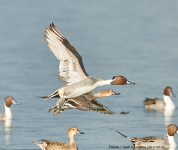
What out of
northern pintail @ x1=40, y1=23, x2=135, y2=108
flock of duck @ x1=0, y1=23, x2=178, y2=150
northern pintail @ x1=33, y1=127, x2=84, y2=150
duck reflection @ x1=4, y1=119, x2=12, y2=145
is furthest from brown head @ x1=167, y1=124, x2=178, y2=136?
duck reflection @ x1=4, y1=119, x2=12, y2=145

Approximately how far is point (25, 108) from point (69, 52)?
166 inches

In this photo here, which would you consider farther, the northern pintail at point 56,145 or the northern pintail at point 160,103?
the northern pintail at point 160,103

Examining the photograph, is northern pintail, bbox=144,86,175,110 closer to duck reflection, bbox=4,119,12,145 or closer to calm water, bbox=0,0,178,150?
calm water, bbox=0,0,178,150

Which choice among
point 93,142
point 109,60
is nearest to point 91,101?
point 93,142

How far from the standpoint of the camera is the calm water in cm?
942

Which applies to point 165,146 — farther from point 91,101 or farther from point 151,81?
point 151,81

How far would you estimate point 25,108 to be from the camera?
1168 centimetres

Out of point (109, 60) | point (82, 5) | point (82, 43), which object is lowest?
point (109, 60)

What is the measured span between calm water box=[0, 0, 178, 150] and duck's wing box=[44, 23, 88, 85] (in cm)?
113

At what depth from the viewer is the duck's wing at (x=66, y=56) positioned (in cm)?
782

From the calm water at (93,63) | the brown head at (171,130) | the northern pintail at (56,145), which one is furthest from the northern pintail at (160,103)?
the northern pintail at (56,145)

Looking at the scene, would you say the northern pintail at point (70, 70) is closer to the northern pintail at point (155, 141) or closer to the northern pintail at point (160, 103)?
the northern pintail at point (155, 141)

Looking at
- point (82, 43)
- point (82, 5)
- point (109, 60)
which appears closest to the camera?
point (109, 60)

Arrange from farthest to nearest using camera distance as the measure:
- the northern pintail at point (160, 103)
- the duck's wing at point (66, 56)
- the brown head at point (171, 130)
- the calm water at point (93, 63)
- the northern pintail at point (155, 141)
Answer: the northern pintail at point (160, 103), the calm water at point (93, 63), the brown head at point (171, 130), the northern pintail at point (155, 141), the duck's wing at point (66, 56)
